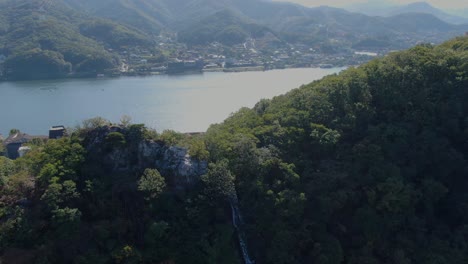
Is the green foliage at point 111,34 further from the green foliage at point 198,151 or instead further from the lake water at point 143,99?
the green foliage at point 198,151

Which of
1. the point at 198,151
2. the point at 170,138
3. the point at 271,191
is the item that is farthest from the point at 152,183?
the point at 271,191

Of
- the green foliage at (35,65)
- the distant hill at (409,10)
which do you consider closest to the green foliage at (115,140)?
the green foliage at (35,65)

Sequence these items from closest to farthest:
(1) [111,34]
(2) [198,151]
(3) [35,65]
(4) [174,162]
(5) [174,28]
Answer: (4) [174,162], (2) [198,151], (3) [35,65], (1) [111,34], (5) [174,28]

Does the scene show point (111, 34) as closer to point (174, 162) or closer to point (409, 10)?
point (174, 162)

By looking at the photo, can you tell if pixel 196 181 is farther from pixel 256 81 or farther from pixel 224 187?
pixel 256 81

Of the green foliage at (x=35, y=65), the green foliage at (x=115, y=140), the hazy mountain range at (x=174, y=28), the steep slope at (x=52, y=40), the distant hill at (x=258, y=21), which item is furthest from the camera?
the distant hill at (x=258, y=21)

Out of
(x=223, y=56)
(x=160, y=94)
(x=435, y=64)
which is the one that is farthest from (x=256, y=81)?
(x=435, y=64)
